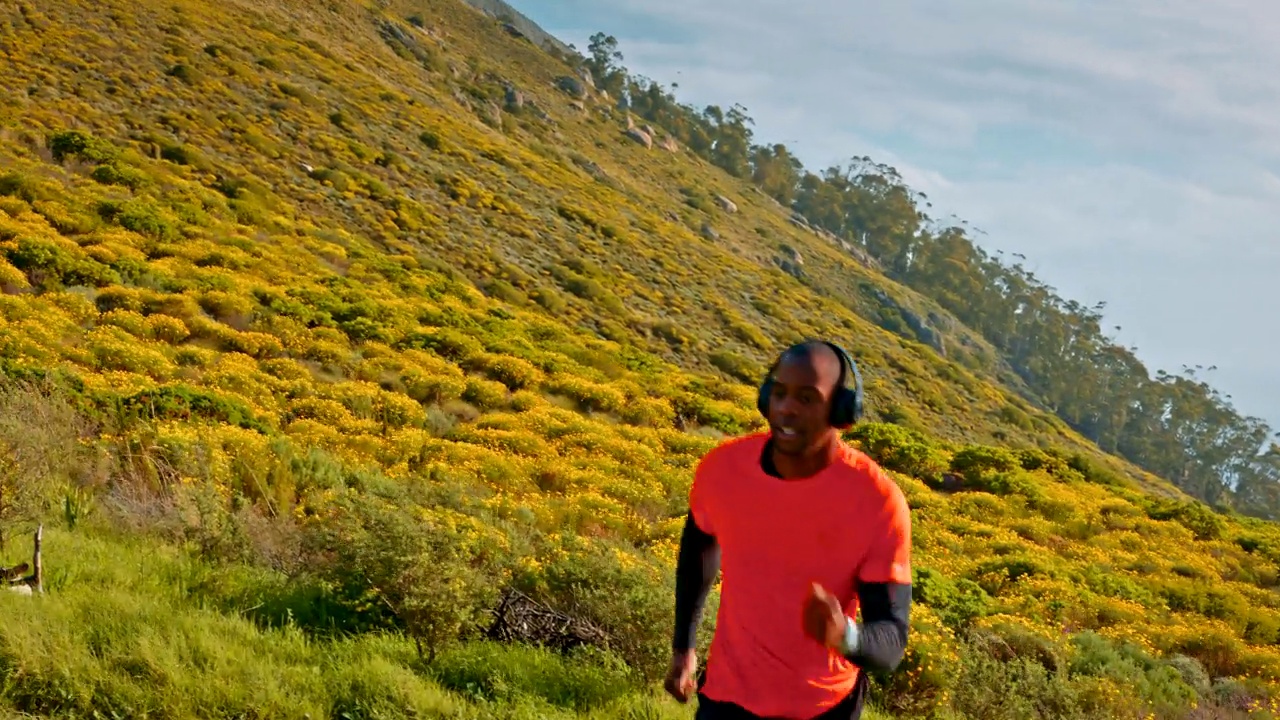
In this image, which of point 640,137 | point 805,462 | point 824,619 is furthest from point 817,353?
point 640,137

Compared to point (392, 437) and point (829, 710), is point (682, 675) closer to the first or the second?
point (829, 710)

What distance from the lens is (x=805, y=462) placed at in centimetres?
213

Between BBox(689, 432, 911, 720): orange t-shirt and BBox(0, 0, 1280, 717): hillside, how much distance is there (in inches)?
66.4

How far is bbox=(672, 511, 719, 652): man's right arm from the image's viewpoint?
8.19 feet

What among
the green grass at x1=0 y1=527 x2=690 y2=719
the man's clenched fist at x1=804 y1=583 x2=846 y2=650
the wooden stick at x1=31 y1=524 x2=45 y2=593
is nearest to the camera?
the man's clenched fist at x1=804 y1=583 x2=846 y2=650

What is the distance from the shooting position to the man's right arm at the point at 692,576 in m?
2.50

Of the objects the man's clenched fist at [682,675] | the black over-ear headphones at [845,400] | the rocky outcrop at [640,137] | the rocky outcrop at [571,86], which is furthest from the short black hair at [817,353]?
the rocky outcrop at [571,86]

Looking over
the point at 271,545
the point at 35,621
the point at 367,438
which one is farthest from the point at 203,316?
the point at 35,621

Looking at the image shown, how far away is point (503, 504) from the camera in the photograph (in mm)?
8531

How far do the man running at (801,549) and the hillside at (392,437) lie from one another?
169cm

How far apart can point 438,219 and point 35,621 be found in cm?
2495

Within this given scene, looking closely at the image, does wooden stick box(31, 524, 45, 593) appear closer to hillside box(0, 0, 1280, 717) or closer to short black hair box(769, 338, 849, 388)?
hillside box(0, 0, 1280, 717)

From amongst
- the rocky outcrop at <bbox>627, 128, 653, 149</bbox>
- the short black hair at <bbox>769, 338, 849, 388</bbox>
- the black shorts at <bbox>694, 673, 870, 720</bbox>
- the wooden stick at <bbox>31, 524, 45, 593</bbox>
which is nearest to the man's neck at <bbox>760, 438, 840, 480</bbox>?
the short black hair at <bbox>769, 338, 849, 388</bbox>

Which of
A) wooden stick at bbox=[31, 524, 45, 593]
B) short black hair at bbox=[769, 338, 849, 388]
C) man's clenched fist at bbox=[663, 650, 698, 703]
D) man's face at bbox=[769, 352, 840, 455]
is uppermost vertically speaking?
short black hair at bbox=[769, 338, 849, 388]
